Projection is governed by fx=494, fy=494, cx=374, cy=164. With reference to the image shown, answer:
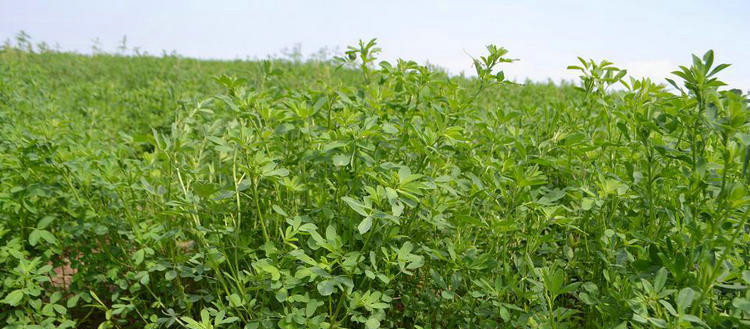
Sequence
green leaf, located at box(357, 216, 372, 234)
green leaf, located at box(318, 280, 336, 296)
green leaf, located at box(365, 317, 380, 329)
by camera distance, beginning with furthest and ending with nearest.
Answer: green leaf, located at box(365, 317, 380, 329) < green leaf, located at box(318, 280, 336, 296) < green leaf, located at box(357, 216, 372, 234)

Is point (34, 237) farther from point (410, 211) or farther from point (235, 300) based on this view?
point (410, 211)

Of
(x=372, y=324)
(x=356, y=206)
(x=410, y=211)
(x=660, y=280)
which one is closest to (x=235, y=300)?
(x=372, y=324)

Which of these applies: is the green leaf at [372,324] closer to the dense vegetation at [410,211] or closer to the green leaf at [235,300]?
the dense vegetation at [410,211]

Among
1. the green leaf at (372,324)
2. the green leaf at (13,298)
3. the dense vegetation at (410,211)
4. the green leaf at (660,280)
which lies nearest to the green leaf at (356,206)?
the dense vegetation at (410,211)

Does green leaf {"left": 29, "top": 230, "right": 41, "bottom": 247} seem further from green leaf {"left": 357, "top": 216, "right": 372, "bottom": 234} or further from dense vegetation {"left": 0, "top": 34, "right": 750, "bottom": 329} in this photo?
green leaf {"left": 357, "top": 216, "right": 372, "bottom": 234}

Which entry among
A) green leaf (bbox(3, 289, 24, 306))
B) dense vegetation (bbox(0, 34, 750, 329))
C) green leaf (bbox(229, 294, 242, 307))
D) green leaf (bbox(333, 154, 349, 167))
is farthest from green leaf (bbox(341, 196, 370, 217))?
green leaf (bbox(3, 289, 24, 306))

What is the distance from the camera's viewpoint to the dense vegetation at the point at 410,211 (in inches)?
61.7

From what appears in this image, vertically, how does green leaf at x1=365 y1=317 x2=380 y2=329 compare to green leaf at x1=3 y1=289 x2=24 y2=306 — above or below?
above

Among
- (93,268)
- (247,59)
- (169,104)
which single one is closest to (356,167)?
(93,268)

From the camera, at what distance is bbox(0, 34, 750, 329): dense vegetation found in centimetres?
157

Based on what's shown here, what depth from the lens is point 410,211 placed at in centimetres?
214

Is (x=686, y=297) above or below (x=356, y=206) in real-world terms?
below

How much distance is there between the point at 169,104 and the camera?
18.0 feet

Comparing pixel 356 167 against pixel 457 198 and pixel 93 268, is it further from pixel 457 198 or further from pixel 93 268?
pixel 93 268
